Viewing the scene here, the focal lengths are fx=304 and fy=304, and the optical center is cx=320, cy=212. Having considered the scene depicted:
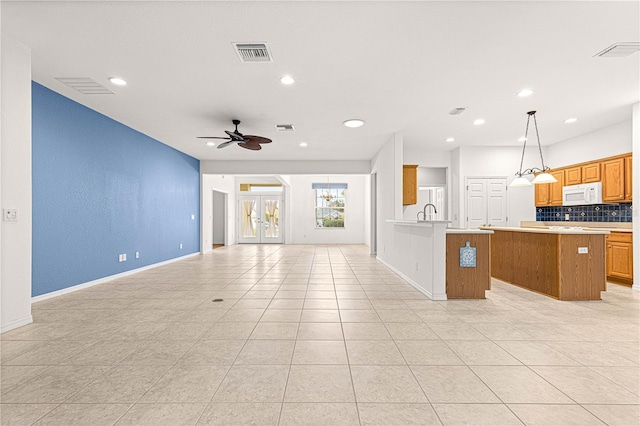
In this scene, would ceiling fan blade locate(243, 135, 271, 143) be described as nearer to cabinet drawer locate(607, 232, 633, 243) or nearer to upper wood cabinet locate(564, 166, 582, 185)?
cabinet drawer locate(607, 232, 633, 243)

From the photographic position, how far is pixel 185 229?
8.34 m

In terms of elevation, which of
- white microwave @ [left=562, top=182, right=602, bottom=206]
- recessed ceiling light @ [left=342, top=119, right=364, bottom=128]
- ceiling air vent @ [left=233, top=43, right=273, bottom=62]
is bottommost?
white microwave @ [left=562, top=182, right=602, bottom=206]

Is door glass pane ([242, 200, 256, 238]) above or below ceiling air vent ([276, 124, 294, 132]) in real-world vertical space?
below

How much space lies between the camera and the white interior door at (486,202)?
758cm

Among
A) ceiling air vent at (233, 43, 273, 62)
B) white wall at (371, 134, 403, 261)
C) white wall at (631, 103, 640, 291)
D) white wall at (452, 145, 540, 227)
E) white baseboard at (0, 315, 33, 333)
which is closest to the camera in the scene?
white baseboard at (0, 315, 33, 333)

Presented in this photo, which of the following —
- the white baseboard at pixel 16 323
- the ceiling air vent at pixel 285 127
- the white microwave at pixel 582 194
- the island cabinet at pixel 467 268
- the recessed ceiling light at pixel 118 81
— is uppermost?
the recessed ceiling light at pixel 118 81

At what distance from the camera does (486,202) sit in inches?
300

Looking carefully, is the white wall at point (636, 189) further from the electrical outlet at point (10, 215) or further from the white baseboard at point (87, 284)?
the white baseboard at point (87, 284)

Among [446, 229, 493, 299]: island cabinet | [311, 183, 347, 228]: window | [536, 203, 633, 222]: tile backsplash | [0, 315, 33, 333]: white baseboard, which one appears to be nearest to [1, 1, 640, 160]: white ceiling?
[536, 203, 633, 222]: tile backsplash

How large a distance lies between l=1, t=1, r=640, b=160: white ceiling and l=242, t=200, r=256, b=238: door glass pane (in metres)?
7.55

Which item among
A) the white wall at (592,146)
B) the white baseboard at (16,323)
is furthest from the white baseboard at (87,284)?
the white wall at (592,146)

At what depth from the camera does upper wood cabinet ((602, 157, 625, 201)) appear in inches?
210

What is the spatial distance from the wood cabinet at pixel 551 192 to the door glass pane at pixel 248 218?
393 inches

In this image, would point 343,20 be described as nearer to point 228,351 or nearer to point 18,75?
point 228,351
